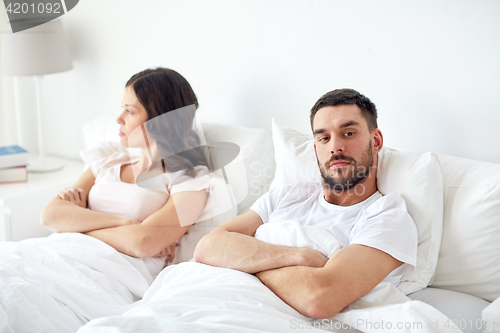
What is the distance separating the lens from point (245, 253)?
1188mm

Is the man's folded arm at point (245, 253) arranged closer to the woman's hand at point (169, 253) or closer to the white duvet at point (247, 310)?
the white duvet at point (247, 310)

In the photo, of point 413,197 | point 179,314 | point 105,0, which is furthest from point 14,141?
point 413,197

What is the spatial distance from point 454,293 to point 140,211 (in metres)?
1.03

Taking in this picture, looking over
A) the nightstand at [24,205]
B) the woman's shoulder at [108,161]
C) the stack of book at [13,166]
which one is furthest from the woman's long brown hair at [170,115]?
the stack of book at [13,166]

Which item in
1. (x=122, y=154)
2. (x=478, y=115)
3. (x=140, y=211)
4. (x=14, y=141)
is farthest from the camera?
(x=14, y=141)

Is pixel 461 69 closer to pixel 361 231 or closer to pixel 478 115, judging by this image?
pixel 478 115

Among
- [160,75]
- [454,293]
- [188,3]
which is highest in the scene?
[188,3]

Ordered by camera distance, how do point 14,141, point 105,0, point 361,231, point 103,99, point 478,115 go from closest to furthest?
point 361,231, point 478,115, point 105,0, point 103,99, point 14,141

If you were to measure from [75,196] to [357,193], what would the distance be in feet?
3.48

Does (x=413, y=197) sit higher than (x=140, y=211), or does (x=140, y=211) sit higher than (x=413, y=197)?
(x=413, y=197)

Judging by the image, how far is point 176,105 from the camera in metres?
1.67

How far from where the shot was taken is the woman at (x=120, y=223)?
1.23 m

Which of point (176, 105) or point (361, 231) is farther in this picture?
point (176, 105)

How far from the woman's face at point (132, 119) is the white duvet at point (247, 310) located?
634 millimetres
